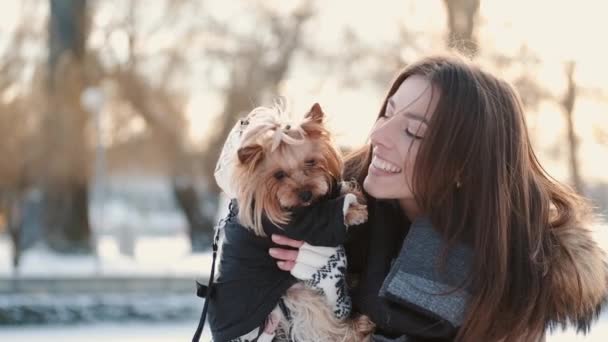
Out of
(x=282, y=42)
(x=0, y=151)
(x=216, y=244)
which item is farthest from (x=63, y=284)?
(x=216, y=244)

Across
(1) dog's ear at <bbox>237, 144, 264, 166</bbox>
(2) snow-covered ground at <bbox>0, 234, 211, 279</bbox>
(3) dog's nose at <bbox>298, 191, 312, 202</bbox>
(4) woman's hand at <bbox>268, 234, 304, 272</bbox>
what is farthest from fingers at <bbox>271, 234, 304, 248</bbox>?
(2) snow-covered ground at <bbox>0, 234, 211, 279</bbox>

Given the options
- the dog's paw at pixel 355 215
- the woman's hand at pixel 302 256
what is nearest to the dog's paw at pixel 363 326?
the woman's hand at pixel 302 256

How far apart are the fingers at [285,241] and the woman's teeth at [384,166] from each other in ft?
1.20

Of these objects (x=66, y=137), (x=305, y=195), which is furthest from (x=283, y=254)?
Answer: (x=66, y=137)

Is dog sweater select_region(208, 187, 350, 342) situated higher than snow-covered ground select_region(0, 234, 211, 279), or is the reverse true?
dog sweater select_region(208, 187, 350, 342)

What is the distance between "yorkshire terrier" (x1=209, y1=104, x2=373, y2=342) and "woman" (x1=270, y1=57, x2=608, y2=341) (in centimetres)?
20

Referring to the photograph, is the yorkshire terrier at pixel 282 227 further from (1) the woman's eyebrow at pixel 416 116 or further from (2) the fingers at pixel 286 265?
(1) the woman's eyebrow at pixel 416 116

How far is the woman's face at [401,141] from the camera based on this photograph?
2633 mm

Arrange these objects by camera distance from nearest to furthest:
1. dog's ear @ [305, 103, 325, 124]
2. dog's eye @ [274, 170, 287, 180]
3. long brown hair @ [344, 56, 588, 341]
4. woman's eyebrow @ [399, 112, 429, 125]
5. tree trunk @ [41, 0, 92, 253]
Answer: long brown hair @ [344, 56, 588, 341] < woman's eyebrow @ [399, 112, 429, 125] < dog's eye @ [274, 170, 287, 180] < dog's ear @ [305, 103, 325, 124] < tree trunk @ [41, 0, 92, 253]

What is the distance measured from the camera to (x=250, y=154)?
2.93 meters

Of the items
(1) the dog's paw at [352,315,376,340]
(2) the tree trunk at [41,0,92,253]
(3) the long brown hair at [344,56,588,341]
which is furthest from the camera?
(2) the tree trunk at [41,0,92,253]

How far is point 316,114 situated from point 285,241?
543 millimetres

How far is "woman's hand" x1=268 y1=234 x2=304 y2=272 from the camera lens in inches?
111

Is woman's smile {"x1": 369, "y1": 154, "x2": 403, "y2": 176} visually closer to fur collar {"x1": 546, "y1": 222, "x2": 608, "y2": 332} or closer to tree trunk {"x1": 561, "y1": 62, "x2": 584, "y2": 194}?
fur collar {"x1": 546, "y1": 222, "x2": 608, "y2": 332}
